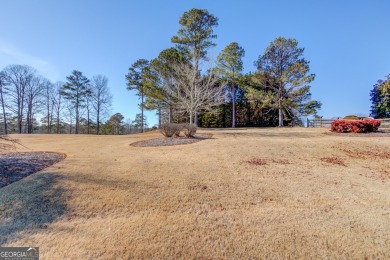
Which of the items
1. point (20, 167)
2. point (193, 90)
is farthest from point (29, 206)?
point (193, 90)

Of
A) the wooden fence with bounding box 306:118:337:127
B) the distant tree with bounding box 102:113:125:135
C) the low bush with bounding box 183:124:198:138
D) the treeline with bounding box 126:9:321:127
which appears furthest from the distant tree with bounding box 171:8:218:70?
the distant tree with bounding box 102:113:125:135

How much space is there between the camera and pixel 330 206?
444cm

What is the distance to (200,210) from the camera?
4246mm

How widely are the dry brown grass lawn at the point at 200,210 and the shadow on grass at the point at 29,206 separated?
2 cm

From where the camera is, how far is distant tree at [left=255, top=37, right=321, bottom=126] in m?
23.8

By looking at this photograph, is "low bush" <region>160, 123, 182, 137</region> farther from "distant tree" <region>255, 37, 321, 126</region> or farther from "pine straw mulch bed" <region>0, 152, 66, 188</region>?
"distant tree" <region>255, 37, 321, 126</region>

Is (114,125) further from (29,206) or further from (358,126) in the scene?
(29,206)

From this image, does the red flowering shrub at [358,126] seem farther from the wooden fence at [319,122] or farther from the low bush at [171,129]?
the low bush at [171,129]

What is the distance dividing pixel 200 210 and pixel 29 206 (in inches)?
143

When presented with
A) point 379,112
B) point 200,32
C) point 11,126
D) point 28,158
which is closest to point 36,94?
point 11,126

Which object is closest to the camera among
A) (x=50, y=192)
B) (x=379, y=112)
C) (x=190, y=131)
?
(x=50, y=192)

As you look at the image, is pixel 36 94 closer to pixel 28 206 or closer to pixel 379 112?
pixel 28 206

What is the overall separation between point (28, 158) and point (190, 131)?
26.7 ft

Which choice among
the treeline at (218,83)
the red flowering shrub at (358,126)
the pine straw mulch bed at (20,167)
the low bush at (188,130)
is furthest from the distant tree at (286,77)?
the pine straw mulch bed at (20,167)
